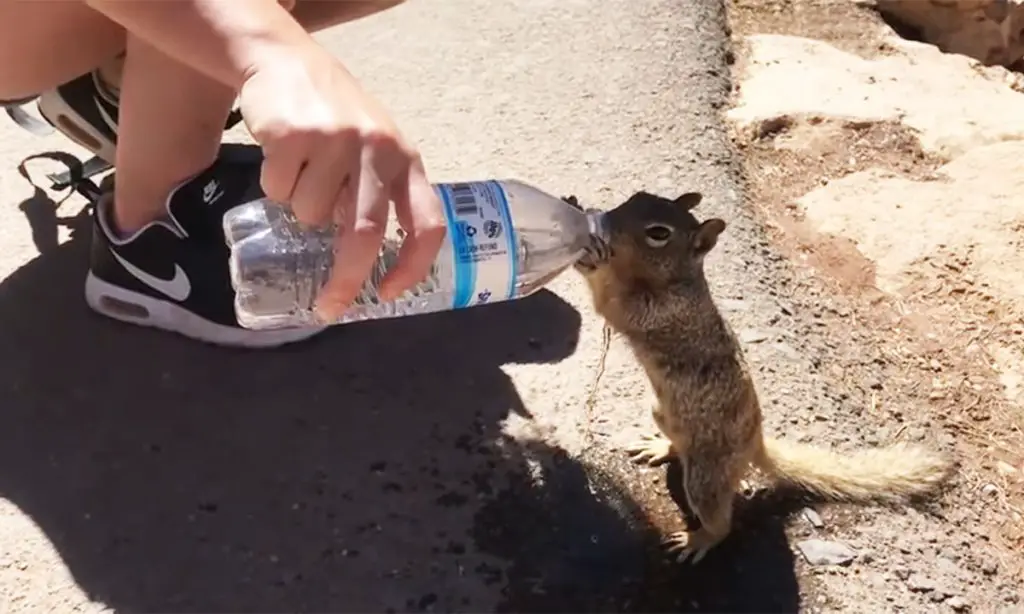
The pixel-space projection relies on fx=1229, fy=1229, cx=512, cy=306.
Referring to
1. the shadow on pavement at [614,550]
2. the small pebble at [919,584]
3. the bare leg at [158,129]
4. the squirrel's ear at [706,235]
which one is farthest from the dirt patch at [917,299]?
the bare leg at [158,129]

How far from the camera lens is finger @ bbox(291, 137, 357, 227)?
127cm

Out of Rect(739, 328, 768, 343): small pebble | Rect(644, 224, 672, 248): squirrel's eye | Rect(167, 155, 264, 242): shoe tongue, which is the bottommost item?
Rect(739, 328, 768, 343): small pebble

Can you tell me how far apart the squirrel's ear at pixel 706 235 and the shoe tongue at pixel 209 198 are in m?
0.85

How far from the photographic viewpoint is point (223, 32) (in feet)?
4.55

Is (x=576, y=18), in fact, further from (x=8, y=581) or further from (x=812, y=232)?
(x=8, y=581)

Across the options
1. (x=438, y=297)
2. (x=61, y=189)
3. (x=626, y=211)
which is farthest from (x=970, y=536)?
(x=61, y=189)

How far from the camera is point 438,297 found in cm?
178

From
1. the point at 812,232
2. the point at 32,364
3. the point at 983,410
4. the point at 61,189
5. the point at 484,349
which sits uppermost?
the point at 61,189

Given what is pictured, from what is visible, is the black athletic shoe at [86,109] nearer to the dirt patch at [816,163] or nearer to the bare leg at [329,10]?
the bare leg at [329,10]

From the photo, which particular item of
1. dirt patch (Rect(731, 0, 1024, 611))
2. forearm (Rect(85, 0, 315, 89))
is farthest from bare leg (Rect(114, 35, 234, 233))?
dirt patch (Rect(731, 0, 1024, 611))

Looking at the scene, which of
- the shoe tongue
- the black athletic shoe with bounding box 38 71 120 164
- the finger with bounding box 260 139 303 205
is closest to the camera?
the finger with bounding box 260 139 303 205

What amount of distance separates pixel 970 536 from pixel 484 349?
96cm

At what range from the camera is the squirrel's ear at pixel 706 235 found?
81.5 inches

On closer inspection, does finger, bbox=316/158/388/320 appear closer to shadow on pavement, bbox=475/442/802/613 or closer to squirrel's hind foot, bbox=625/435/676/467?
shadow on pavement, bbox=475/442/802/613
